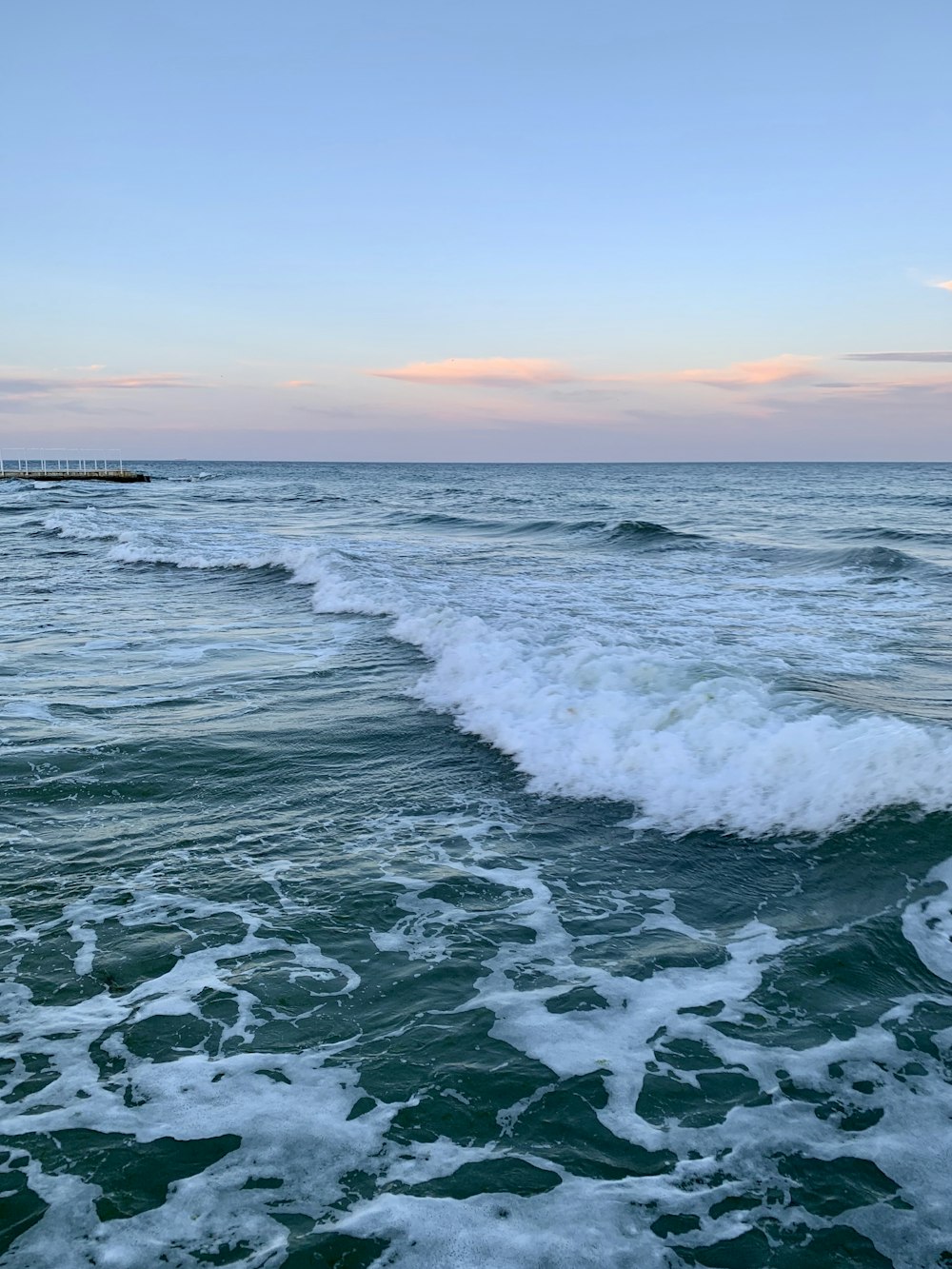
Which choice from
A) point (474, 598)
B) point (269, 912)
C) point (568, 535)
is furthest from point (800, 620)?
point (568, 535)

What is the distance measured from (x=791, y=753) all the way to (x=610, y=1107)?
3870 mm

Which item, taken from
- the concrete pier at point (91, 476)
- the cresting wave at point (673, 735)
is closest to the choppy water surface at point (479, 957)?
the cresting wave at point (673, 735)

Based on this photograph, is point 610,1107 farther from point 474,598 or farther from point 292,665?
point 474,598

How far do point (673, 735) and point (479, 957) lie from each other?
342 centimetres

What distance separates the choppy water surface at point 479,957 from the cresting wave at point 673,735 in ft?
0.12

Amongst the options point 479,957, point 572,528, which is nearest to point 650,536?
point 572,528

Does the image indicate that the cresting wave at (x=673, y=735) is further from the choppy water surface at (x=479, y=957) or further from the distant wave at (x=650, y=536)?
the distant wave at (x=650, y=536)

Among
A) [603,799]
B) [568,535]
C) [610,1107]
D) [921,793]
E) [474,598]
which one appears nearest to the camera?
[610,1107]

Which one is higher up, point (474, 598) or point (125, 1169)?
point (474, 598)

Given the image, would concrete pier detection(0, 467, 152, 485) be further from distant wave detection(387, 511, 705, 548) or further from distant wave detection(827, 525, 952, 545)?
distant wave detection(827, 525, 952, 545)

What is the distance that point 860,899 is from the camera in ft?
16.0

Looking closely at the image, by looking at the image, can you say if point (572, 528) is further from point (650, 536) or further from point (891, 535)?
→ point (891, 535)

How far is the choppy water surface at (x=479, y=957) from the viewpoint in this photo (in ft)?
9.31

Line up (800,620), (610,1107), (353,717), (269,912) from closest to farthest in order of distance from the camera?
(610,1107)
(269,912)
(353,717)
(800,620)
